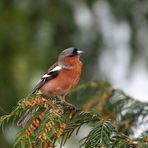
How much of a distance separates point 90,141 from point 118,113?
60.9 inches

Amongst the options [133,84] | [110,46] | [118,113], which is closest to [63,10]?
[110,46]

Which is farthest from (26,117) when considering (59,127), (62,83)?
(62,83)

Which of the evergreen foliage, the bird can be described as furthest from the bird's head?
the evergreen foliage

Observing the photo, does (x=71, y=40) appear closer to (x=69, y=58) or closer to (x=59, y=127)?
(x=69, y=58)

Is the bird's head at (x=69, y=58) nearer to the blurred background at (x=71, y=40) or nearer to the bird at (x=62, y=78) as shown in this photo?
the bird at (x=62, y=78)

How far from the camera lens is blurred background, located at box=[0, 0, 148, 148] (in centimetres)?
825

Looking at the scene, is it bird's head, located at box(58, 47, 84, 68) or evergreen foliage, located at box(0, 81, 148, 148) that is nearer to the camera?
evergreen foliage, located at box(0, 81, 148, 148)

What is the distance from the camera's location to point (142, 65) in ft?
27.0

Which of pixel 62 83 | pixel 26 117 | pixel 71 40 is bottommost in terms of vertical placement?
pixel 71 40

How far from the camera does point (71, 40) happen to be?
30.0ft

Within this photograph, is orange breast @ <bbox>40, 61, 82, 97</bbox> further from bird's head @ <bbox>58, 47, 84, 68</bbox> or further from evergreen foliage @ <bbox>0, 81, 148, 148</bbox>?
evergreen foliage @ <bbox>0, 81, 148, 148</bbox>

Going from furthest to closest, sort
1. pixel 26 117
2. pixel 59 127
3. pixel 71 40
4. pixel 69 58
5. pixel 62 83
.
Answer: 1. pixel 71 40
2. pixel 69 58
3. pixel 62 83
4. pixel 26 117
5. pixel 59 127

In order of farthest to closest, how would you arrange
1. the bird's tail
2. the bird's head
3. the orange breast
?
the bird's head → the orange breast → the bird's tail

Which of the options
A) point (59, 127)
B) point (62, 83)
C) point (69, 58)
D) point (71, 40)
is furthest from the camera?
point (71, 40)
